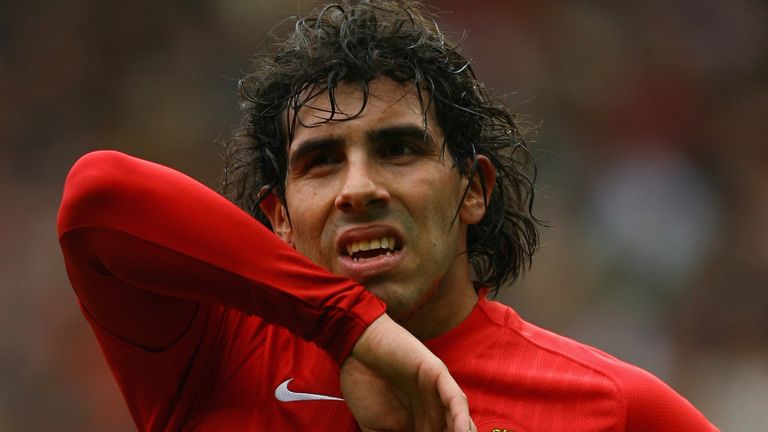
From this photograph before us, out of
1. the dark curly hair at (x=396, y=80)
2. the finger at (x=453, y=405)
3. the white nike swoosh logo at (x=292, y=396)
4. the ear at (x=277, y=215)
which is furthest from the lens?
the ear at (x=277, y=215)

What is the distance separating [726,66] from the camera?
6098mm

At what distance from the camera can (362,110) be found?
2.51m

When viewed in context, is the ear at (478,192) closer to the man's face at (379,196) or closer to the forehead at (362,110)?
the man's face at (379,196)

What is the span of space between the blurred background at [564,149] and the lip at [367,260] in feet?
9.57

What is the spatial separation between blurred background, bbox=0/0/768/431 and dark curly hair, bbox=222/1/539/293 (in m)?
2.33

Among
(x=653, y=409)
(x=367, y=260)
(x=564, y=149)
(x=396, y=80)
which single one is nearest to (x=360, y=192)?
(x=367, y=260)

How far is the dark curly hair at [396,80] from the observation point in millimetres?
2664

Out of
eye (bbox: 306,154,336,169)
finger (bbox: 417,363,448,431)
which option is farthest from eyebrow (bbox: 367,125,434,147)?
finger (bbox: 417,363,448,431)

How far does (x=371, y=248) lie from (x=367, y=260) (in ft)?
0.11

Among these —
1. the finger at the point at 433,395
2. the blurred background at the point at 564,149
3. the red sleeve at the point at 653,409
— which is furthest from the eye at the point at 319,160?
the blurred background at the point at 564,149

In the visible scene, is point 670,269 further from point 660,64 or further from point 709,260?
point 660,64

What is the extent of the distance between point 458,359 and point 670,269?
3.33 meters

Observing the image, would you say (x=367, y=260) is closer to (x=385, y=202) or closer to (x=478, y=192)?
(x=385, y=202)

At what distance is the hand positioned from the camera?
2.00m
